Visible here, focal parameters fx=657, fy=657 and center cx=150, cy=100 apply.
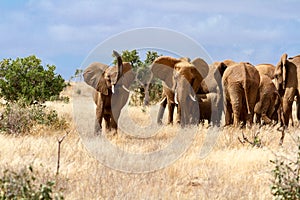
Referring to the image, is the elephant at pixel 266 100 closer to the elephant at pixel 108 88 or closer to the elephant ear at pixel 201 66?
the elephant ear at pixel 201 66

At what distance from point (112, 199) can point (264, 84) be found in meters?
8.88

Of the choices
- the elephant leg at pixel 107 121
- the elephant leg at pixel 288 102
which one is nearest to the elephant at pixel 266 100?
the elephant leg at pixel 288 102

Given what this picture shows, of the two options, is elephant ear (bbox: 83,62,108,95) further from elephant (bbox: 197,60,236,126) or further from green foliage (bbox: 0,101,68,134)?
elephant (bbox: 197,60,236,126)

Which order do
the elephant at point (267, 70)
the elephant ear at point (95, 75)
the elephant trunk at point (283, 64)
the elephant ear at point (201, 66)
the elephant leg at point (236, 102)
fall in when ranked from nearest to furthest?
1. the elephant ear at point (95, 75)
2. the elephant leg at point (236, 102)
3. the elephant trunk at point (283, 64)
4. the elephant ear at point (201, 66)
5. the elephant at point (267, 70)

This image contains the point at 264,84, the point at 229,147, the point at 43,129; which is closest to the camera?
the point at 229,147

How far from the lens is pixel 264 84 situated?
15.6 meters

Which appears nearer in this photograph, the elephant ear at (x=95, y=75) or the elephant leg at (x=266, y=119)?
the elephant ear at (x=95, y=75)

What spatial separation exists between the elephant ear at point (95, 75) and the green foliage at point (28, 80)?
18.9 ft

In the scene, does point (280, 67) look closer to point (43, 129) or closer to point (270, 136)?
point (270, 136)

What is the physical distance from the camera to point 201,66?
56.4 feet

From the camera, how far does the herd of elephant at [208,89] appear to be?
557 inches

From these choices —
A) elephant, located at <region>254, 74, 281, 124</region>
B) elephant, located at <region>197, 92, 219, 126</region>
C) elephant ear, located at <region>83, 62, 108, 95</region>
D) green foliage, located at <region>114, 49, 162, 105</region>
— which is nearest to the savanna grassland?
elephant ear, located at <region>83, 62, 108, 95</region>

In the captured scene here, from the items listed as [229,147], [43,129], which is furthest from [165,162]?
[43,129]

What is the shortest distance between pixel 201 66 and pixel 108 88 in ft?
13.3
